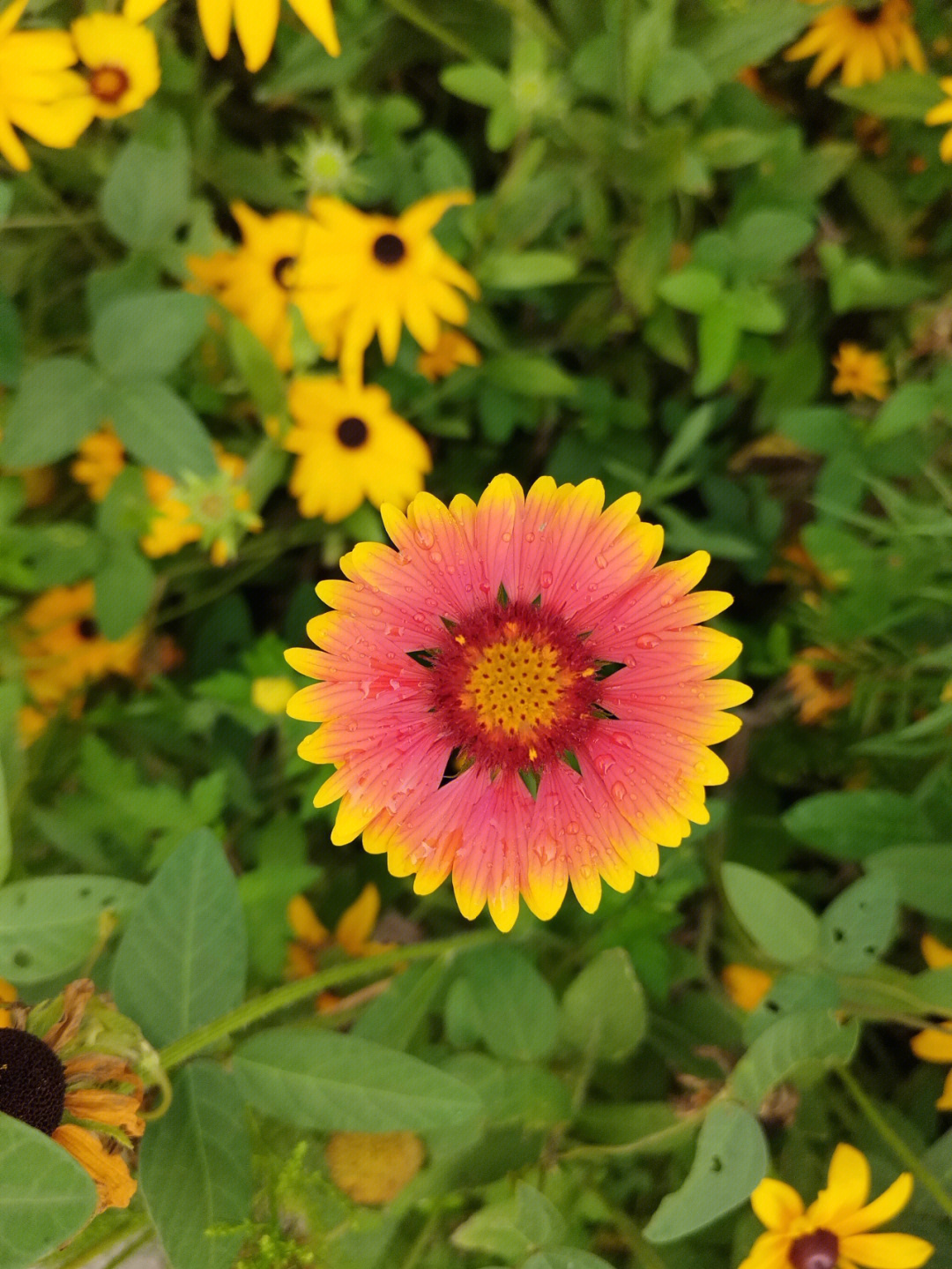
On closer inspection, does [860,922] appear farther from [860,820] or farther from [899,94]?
[899,94]

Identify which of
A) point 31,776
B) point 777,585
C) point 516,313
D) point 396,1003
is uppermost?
point 516,313

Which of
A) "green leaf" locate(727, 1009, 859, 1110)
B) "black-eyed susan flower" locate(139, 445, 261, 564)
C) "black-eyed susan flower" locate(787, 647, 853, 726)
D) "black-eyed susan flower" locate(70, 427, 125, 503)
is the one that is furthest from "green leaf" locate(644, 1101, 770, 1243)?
"black-eyed susan flower" locate(70, 427, 125, 503)

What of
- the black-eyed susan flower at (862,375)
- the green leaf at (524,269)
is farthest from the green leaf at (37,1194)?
the black-eyed susan flower at (862,375)

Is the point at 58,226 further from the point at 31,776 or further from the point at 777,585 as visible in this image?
the point at 777,585

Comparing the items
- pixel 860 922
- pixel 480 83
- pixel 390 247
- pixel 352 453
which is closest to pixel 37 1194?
pixel 860 922

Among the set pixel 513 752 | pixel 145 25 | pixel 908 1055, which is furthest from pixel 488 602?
pixel 908 1055

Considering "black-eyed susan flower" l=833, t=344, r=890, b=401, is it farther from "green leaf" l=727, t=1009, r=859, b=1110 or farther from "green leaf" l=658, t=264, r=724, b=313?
"green leaf" l=727, t=1009, r=859, b=1110
